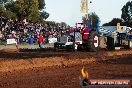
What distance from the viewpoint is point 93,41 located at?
27297mm

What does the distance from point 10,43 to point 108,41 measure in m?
9.48

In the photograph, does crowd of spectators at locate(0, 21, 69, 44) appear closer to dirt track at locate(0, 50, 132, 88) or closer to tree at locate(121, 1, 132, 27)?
dirt track at locate(0, 50, 132, 88)

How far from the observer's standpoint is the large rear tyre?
2712 cm

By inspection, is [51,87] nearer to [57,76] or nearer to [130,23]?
[57,76]

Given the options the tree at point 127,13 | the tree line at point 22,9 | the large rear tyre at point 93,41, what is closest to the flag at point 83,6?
the large rear tyre at point 93,41

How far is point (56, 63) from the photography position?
19047mm

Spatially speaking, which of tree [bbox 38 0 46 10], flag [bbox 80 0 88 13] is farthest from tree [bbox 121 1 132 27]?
flag [bbox 80 0 88 13]

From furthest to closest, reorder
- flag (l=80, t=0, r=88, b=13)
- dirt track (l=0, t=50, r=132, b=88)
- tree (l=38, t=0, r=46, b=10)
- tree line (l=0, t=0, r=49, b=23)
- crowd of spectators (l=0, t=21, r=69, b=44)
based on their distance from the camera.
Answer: tree (l=38, t=0, r=46, b=10) < tree line (l=0, t=0, r=49, b=23) < crowd of spectators (l=0, t=21, r=69, b=44) < flag (l=80, t=0, r=88, b=13) < dirt track (l=0, t=50, r=132, b=88)

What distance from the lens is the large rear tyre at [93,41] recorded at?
89.0 ft

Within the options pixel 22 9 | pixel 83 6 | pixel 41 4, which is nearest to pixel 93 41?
pixel 83 6

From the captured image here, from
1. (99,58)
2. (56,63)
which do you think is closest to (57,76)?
(56,63)

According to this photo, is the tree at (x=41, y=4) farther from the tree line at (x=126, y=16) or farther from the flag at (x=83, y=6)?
the flag at (x=83, y=6)

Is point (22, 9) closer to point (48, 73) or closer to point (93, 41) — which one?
point (93, 41)

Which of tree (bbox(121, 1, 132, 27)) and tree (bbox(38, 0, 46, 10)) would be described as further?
tree (bbox(121, 1, 132, 27))
